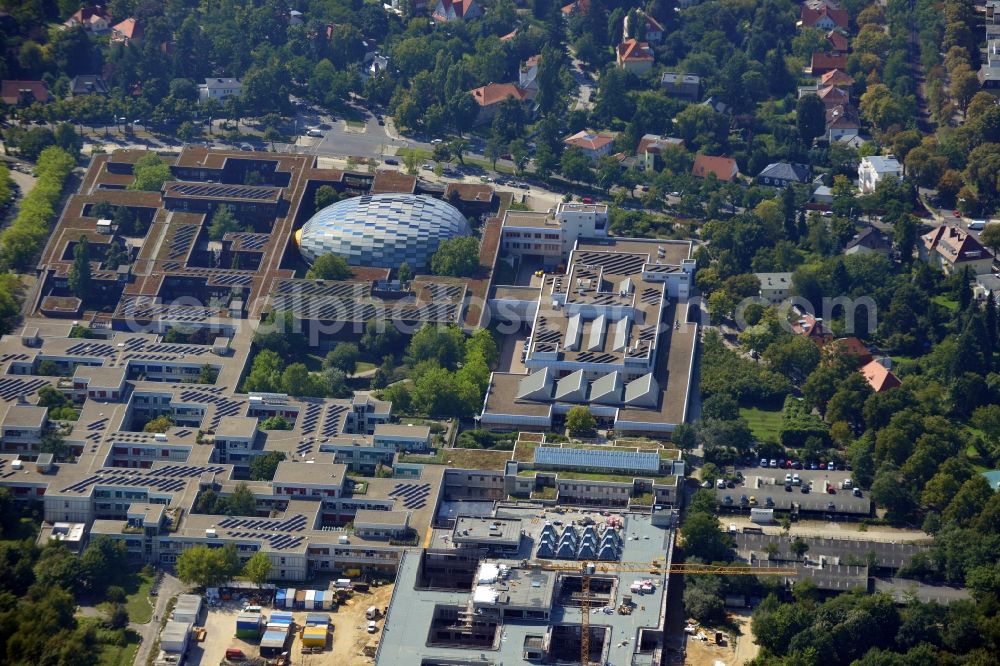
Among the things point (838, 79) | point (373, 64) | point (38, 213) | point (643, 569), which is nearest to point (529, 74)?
point (373, 64)

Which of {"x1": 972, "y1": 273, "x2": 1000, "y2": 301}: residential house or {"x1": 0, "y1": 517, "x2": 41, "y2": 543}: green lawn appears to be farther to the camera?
{"x1": 972, "y1": 273, "x2": 1000, "y2": 301}: residential house

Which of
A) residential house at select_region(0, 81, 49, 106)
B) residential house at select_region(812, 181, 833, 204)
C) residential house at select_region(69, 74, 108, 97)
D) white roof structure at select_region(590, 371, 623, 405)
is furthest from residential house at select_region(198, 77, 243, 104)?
white roof structure at select_region(590, 371, 623, 405)

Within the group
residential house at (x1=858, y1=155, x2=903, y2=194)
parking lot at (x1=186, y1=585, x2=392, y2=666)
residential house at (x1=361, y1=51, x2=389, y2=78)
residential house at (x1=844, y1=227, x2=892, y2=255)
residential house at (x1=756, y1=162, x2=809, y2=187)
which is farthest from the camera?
residential house at (x1=361, y1=51, x2=389, y2=78)

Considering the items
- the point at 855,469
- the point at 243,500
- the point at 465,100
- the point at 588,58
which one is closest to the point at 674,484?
the point at 855,469

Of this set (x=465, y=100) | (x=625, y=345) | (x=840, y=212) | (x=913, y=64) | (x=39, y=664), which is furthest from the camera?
(x=913, y=64)

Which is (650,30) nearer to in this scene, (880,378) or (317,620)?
(880,378)

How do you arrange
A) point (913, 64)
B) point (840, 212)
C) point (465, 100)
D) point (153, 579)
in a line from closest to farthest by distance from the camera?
point (153, 579), point (840, 212), point (465, 100), point (913, 64)

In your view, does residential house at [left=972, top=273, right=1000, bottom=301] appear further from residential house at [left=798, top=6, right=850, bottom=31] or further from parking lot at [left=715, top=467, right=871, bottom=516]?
residential house at [left=798, top=6, right=850, bottom=31]

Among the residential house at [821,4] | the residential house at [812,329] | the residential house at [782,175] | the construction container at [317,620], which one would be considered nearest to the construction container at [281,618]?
the construction container at [317,620]

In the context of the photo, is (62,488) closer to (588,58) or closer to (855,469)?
(855,469)
